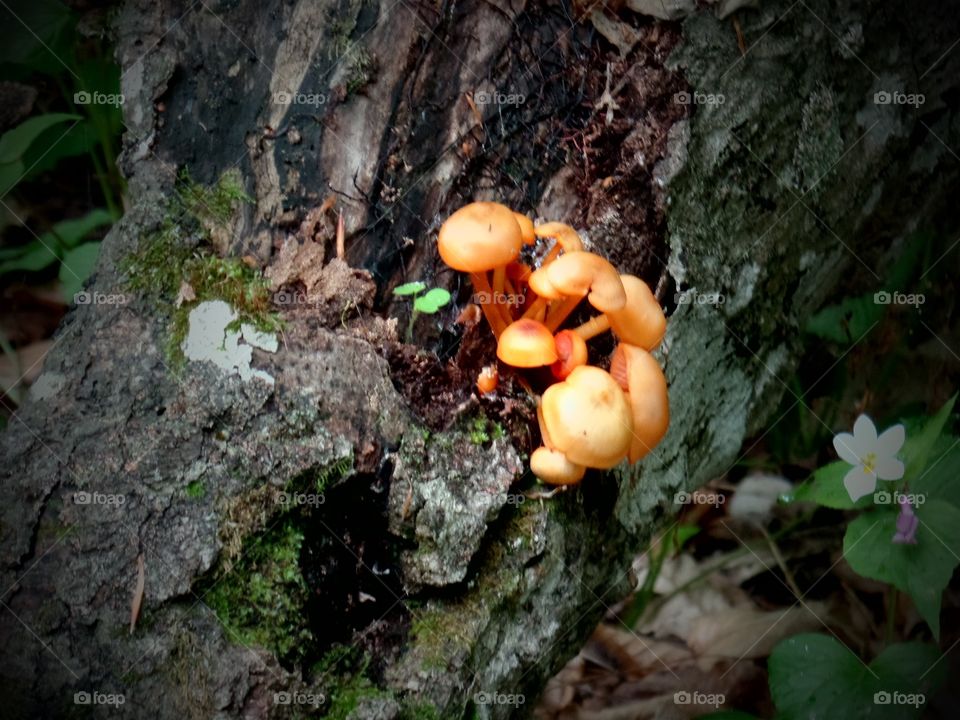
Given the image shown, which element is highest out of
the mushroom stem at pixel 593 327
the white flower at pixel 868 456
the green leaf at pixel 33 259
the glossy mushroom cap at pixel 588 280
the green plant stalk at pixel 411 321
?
the glossy mushroom cap at pixel 588 280

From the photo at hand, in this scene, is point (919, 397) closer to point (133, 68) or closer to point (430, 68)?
point (430, 68)

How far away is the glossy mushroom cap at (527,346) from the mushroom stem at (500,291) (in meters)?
0.22

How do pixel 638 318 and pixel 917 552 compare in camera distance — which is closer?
pixel 638 318

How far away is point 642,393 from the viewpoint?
240 cm

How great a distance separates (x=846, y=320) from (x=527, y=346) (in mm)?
2577

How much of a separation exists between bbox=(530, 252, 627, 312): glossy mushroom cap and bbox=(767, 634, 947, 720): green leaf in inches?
54.7

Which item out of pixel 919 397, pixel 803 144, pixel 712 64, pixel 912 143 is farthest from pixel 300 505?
pixel 919 397

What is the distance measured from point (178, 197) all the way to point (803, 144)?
239 centimetres

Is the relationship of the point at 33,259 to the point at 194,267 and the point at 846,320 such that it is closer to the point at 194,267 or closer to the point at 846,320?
the point at 194,267

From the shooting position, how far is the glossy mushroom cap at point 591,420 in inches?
89.3

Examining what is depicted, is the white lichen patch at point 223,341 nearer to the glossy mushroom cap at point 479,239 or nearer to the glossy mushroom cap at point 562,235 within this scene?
the glossy mushroom cap at point 479,239

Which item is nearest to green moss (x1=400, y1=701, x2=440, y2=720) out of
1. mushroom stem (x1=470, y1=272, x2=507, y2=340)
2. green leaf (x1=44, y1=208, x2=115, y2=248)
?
mushroom stem (x1=470, y1=272, x2=507, y2=340)

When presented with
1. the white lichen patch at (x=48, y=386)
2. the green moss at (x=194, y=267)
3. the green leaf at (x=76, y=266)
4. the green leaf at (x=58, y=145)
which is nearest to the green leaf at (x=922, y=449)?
the green moss at (x=194, y=267)

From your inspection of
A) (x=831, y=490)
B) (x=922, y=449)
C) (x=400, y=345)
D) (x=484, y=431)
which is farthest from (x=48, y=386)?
(x=922, y=449)
